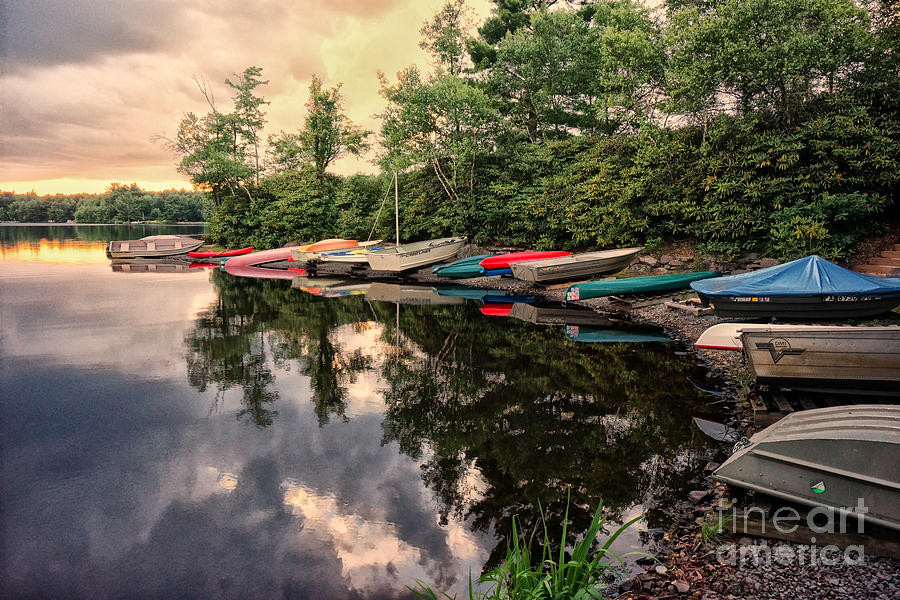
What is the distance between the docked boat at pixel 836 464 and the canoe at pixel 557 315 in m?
10.1

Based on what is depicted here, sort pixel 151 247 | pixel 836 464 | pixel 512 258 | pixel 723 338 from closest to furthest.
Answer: pixel 836 464, pixel 723 338, pixel 512 258, pixel 151 247

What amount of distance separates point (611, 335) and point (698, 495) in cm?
817

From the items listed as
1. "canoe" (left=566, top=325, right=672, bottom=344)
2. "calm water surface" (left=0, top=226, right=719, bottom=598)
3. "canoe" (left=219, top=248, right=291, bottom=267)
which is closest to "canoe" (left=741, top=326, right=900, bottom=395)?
"calm water surface" (left=0, top=226, right=719, bottom=598)

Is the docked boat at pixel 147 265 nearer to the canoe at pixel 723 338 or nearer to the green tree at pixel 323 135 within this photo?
the green tree at pixel 323 135

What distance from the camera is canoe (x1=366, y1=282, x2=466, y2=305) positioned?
19.3 metres

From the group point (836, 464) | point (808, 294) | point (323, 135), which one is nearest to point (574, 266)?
point (808, 294)

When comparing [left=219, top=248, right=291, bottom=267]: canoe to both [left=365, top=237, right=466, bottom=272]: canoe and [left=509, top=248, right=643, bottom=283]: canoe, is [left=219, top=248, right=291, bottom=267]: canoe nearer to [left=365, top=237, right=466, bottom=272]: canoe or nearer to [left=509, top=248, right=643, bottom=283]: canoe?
[left=365, top=237, right=466, bottom=272]: canoe

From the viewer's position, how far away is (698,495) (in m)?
5.00

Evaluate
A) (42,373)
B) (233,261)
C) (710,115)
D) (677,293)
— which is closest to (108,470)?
(42,373)

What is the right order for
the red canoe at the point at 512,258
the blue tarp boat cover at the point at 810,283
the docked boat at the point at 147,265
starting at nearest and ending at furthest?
the blue tarp boat cover at the point at 810,283, the red canoe at the point at 512,258, the docked boat at the point at 147,265

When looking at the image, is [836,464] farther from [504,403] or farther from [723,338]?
[723,338]

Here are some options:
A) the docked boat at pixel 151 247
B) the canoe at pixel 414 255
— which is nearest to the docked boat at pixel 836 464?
the canoe at pixel 414 255

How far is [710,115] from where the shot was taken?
19016 millimetres

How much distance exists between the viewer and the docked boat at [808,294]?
9.53 metres
